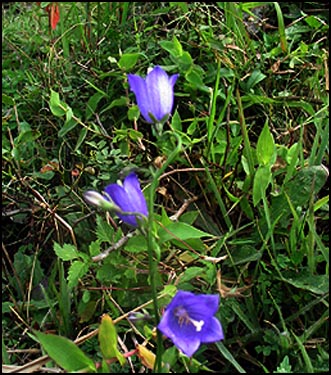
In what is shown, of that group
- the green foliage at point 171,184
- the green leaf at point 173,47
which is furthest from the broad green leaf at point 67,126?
the green leaf at point 173,47

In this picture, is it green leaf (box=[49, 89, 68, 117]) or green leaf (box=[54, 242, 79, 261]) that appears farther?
green leaf (box=[49, 89, 68, 117])

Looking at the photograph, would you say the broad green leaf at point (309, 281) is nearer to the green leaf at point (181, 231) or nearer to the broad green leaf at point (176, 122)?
the green leaf at point (181, 231)

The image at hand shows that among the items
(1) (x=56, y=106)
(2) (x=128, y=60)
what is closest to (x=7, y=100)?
(1) (x=56, y=106)

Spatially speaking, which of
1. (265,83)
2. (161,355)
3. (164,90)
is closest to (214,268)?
(161,355)

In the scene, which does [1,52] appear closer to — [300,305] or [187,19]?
[187,19]

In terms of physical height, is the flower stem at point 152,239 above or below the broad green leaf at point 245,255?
above

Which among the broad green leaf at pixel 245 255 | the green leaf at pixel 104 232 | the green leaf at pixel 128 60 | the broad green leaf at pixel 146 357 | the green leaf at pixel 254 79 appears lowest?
the broad green leaf at pixel 245 255

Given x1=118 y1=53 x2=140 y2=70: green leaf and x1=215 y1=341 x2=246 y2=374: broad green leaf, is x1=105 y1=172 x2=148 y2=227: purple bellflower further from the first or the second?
x1=118 y1=53 x2=140 y2=70: green leaf

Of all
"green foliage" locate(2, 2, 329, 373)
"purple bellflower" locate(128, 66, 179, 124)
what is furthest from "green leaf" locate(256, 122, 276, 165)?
"purple bellflower" locate(128, 66, 179, 124)

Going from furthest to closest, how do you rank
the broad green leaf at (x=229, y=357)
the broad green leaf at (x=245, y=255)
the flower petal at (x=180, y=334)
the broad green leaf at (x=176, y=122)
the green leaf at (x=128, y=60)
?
the green leaf at (x=128, y=60), the broad green leaf at (x=176, y=122), the broad green leaf at (x=245, y=255), the broad green leaf at (x=229, y=357), the flower petal at (x=180, y=334)
